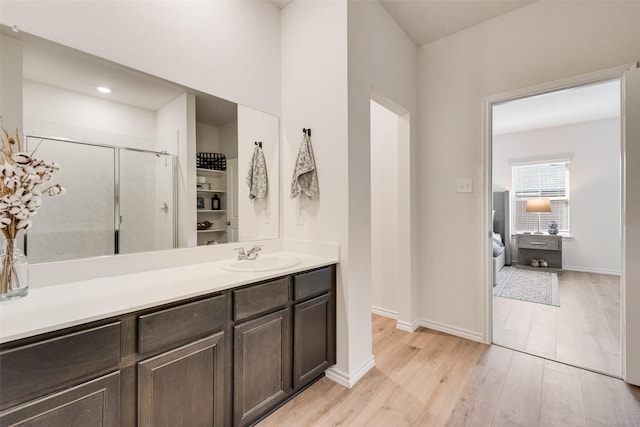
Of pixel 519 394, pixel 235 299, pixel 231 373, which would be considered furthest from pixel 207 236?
pixel 519 394

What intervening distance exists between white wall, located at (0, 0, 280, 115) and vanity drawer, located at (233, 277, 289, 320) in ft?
4.45

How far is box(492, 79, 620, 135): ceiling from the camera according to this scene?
3.75 meters

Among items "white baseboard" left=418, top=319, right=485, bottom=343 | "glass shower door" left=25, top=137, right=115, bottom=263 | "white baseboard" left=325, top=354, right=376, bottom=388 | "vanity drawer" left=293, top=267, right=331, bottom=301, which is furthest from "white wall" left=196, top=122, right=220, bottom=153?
"white baseboard" left=418, top=319, right=485, bottom=343

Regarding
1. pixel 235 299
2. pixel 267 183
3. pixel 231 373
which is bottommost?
pixel 231 373

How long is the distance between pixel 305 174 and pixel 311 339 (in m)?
1.16

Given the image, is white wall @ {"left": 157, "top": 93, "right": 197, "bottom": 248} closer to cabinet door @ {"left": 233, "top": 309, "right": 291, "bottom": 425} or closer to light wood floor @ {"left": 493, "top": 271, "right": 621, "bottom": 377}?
cabinet door @ {"left": 233, "top": 309, "right": 291, "bottom": 425}

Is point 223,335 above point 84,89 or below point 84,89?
below

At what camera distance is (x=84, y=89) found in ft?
4.66

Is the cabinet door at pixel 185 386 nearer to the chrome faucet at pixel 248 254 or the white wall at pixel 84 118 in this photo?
the chrome faucet at pixel 248 254

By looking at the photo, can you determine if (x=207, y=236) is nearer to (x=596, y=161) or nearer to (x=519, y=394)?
(x=519, y=394)

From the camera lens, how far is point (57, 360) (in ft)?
2.95

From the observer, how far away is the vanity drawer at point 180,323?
3.59 feet

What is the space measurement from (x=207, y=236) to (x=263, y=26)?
170 centimetres

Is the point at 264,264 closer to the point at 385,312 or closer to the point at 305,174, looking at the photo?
the point at 305,174
